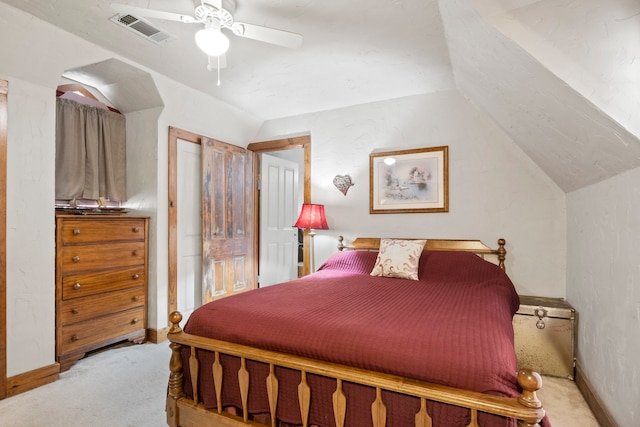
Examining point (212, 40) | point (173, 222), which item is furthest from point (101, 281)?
point (212, 40)

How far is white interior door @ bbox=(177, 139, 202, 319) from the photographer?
11.2ft

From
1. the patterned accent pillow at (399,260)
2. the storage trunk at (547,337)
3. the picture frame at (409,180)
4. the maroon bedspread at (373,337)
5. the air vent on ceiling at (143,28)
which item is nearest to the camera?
the maroon bedspread at (373,337)

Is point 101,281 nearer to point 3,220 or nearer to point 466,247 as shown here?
point 3,220

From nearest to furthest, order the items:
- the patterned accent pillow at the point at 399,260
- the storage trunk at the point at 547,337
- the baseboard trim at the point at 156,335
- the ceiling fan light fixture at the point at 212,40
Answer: the ceiling fan light fixture at the point at 212,40
the storage trunk at the point at 547,337
the patterned accent pillow at the point at 399,260
the baseboard trim at the point at 156,335

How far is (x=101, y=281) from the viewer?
9.04ft

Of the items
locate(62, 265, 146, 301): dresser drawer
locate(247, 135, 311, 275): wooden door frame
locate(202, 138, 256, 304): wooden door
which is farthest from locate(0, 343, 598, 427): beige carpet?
locate(247, 135, 311, 275): wooden door frame

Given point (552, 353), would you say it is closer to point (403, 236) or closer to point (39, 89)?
point (403, 236)

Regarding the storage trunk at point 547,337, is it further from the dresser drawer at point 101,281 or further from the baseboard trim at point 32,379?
the baseboard trim at point 32,379

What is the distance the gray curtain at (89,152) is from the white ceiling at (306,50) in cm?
78

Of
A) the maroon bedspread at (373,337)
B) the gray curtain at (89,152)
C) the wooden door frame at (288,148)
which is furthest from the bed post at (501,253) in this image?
the gray curtain at (89,152)

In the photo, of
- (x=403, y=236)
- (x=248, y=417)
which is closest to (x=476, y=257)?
(x=403, y=236)

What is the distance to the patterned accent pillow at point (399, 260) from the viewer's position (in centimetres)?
267

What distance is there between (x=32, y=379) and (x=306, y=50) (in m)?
3.00

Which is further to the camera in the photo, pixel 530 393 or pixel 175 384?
pixel 175 384
